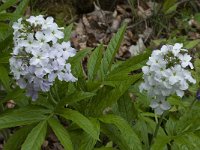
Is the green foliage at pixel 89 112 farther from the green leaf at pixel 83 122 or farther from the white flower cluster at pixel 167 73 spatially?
the white flower cluster at pixel 167 73

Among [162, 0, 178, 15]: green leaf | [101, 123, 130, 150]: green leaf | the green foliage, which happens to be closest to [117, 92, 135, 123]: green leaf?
the green foliage

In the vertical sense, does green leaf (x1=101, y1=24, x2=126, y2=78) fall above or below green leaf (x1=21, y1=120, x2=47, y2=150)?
above

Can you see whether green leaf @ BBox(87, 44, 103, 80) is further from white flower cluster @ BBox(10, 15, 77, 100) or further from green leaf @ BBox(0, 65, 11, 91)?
green leaf @ BBox(0, 65, 11, 91)

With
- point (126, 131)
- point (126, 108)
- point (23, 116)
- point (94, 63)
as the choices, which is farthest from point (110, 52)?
point (23, 116)

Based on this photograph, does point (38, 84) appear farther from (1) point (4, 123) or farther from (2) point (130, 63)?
(2) point (130, 63)

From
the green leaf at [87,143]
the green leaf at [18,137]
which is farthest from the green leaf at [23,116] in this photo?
the green leaf at [87,143]

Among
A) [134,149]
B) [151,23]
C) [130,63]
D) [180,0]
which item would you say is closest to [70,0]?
[151,23]

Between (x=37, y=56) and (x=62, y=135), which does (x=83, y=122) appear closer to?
(x=62, y=135)
